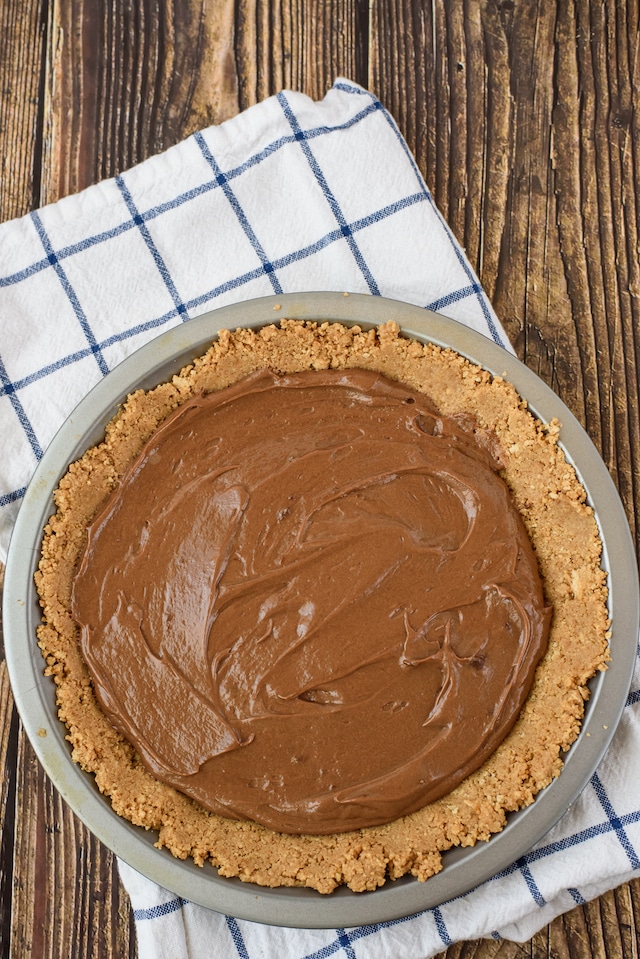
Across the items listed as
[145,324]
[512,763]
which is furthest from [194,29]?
[512,763]

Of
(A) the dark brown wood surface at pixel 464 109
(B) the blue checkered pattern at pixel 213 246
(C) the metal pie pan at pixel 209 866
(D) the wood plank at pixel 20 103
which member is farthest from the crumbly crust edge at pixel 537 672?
(D) the wood plank at pixel 20 103

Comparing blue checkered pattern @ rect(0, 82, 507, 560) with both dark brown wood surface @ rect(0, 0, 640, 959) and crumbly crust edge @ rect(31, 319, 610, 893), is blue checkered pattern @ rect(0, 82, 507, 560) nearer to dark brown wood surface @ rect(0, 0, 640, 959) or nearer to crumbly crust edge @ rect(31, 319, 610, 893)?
dark brown wood surface @ rect(0, 0, 640, 959)

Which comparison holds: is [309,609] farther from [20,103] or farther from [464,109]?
[20,103]

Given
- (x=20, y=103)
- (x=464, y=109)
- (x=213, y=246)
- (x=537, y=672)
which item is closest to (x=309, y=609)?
(x=537, y=672)

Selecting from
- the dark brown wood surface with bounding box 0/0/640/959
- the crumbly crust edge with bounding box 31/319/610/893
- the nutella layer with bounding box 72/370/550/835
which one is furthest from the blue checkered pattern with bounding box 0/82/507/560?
the nutella layer with bounding box 72/370/550/835

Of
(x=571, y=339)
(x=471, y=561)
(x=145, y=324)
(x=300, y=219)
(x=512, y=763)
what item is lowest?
(x=512, y=763)

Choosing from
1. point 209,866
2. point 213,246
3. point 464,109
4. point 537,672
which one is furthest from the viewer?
point 464,109

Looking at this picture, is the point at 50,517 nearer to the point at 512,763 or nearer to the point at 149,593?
the point at 149,593
